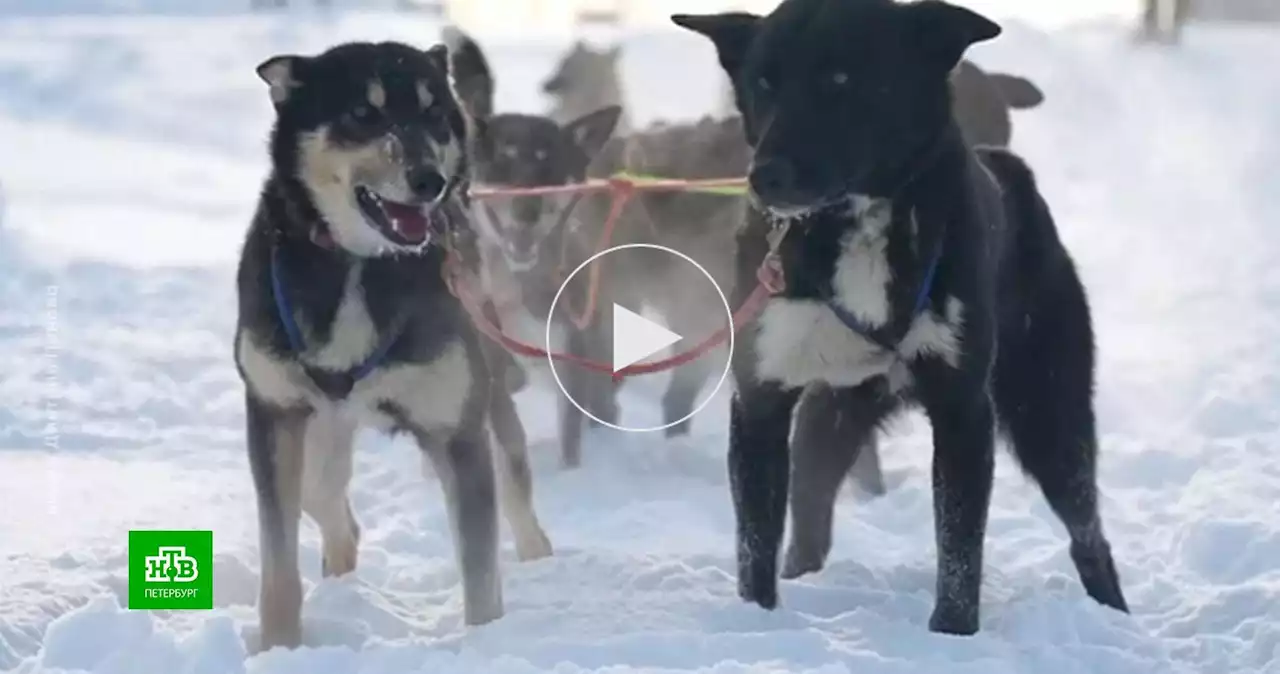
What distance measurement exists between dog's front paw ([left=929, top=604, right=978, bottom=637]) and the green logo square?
0.71 metres

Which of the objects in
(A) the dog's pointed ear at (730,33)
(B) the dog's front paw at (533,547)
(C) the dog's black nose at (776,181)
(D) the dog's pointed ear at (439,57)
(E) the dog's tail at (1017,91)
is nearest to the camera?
(C) the dog's black nose at (776,181)

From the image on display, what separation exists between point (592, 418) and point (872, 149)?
57 centimetres

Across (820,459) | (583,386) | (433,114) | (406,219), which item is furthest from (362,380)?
(820,459)

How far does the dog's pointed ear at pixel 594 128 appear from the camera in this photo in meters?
1.78

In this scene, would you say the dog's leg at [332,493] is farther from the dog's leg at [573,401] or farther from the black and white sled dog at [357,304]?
the dog's leg at [573,401]

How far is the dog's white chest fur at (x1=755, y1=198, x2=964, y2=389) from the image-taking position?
3.87ft

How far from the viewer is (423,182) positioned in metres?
1.20

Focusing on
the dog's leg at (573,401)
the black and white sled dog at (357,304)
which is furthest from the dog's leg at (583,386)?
the black and white sled dog at (357,304)

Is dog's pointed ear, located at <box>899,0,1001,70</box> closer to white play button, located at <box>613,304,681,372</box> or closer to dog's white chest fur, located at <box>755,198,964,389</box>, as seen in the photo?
dog's white chest fur, located at <box>755,198,964,389</box>

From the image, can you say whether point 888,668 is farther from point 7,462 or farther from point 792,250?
point 7,462

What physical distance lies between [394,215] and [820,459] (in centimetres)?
51

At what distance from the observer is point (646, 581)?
54.6 inches

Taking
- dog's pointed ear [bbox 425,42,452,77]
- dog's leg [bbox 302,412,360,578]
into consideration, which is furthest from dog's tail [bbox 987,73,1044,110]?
dog's leg [bbox 302,412,360,578]

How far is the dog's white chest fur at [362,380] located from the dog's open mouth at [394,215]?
0.18 feet
